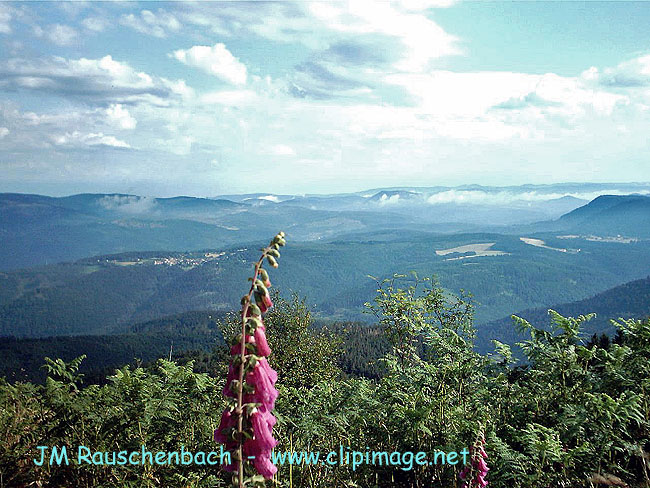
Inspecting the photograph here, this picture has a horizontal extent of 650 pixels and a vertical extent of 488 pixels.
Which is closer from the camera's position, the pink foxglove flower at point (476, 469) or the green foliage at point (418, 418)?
the pink foxglove flower at point (476, 469)

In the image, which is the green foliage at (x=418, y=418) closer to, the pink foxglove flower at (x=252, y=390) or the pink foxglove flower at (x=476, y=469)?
the pink foxglove flower at (x=476, y=469)

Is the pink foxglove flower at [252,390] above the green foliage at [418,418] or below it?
above

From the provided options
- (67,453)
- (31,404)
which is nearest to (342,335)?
(31,404)

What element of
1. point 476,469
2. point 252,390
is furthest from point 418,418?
point 252,390

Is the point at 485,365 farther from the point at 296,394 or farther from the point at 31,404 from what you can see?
the point at 31,404

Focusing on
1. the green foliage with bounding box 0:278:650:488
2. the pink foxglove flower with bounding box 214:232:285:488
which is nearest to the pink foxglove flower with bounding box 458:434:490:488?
the green foliage with bounding box 0:278:650:488

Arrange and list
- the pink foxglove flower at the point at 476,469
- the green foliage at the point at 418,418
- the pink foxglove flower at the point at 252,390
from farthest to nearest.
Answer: the green foliage at the point at 418,418, the pink foxglove flower at the point at 476,469, the pink foxglove flower at the point at 252,390

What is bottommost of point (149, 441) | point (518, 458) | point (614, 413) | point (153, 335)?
point (153, 335)

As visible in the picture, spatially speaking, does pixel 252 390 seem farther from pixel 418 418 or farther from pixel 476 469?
pixel 418 418

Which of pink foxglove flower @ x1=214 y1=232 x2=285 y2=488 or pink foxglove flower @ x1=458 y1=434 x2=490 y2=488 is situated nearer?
pink foxglove flower @ x1=214 y1=232 x2=285 y2=488

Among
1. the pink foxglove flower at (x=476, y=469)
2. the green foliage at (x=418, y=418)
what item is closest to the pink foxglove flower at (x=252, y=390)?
the green foliage at (x=418, y=418)

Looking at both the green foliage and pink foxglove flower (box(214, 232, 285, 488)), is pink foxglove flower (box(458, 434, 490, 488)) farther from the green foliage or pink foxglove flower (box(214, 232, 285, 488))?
pink foxglove flower (box(214, 232, 285, 488))
